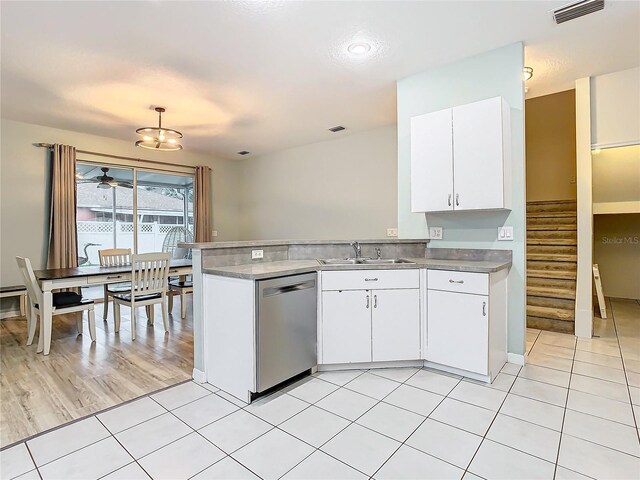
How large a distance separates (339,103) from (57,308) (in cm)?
381

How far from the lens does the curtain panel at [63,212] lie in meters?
4.95

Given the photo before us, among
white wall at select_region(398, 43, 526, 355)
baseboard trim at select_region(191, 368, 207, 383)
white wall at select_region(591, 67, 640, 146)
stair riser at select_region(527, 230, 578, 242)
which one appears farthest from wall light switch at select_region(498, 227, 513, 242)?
baseboard trim at select_region(191, 368, 207, 383)

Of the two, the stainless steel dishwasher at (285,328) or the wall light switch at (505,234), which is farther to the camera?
the wall light switch at (505,234)

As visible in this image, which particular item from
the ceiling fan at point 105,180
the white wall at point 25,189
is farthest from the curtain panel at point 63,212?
the ceiling fan at point 105,180

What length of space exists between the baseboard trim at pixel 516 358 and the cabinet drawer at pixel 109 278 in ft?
12.9

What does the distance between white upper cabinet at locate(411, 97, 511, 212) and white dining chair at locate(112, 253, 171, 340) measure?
293 cm

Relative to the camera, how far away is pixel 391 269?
2699 millimetres

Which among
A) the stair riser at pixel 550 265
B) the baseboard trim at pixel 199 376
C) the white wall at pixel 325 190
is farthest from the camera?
the white wall at pixel 325 190

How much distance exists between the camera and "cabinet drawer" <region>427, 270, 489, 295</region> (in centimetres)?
243

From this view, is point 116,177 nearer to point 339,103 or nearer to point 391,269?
point 339,103

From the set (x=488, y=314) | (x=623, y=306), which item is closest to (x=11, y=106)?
(x=488, y=314)

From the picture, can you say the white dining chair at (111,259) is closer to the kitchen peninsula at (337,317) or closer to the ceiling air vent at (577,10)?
the kitchen peninsula at (337,317)

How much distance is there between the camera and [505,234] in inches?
114

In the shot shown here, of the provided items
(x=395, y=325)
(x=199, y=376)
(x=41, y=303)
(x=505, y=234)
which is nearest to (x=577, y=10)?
(x=505, y=234)
